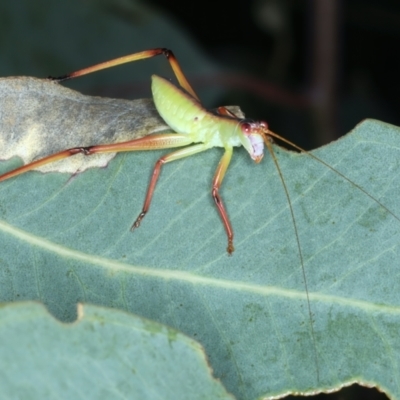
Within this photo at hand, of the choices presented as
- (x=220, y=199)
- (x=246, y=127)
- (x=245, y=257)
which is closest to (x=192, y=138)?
(x=246, y=127)

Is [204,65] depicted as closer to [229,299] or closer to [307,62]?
[307,62]

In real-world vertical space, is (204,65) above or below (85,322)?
below

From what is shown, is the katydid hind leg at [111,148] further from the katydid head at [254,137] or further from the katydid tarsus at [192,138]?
the katydid head at [254,137]

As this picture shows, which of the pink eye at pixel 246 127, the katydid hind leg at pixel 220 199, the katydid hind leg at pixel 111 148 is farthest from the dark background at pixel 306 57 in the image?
the katydid hind leg at pixel 220 199

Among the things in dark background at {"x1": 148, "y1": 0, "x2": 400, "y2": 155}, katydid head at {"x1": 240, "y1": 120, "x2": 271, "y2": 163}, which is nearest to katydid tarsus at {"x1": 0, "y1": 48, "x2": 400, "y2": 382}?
katydid head at {"x1": 240, "y1": 120, "x2": 271, "y2": 163}

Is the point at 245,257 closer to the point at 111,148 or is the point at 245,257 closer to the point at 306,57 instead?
the point at 111,148

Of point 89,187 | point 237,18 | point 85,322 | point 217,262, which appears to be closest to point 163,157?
point 89,187

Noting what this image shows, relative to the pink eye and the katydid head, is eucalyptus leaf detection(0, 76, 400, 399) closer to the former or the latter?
the katydid head
